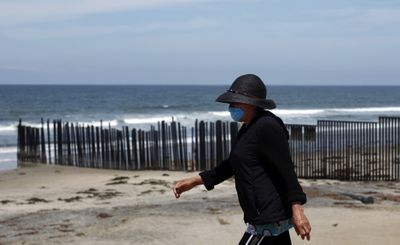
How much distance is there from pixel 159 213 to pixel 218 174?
6707mm

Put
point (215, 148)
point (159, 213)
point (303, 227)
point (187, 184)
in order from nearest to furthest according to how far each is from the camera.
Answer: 1. point (303, 227)
2. point (187, 184)
3. point (159, 213)
4. point (215, 148)

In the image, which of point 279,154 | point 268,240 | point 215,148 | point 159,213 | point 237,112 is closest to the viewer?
point 279,154

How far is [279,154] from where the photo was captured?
4.30 metres

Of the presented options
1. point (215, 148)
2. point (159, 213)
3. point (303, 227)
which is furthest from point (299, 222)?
point (215, 148)

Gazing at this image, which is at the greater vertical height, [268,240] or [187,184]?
[187,184]

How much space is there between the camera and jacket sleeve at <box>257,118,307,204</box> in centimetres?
426

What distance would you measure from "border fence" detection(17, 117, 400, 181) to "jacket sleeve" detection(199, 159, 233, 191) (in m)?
11.5

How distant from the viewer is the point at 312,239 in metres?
9.15

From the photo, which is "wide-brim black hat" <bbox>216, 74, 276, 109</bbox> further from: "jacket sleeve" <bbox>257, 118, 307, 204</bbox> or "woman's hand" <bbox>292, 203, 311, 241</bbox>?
"woman's hand" <bbox>292, 203, 311, 241</bbox>

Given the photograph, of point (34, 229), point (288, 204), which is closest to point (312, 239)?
point (34, 229)

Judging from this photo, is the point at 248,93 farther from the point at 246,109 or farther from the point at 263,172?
the point at 263,172

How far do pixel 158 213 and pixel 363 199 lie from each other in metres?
3.87

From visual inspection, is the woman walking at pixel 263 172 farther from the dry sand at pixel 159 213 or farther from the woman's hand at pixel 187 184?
the dry sand at pixel 159 213

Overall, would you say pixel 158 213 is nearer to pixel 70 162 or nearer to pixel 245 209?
pixel 245 209
